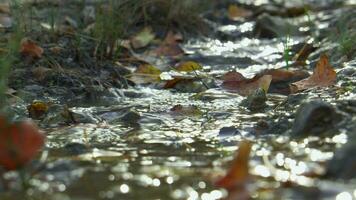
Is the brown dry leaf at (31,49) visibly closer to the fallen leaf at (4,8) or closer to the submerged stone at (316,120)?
the fallen leaf at (4,8)

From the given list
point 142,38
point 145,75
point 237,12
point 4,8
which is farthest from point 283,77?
point 237,12

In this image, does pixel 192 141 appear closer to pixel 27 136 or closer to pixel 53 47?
pixel 27 136

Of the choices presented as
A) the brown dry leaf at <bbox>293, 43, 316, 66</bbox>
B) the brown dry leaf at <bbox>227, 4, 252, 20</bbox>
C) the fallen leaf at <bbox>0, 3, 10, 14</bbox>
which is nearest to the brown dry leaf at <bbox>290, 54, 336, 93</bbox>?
the brown dry leaf at <bbox>293, 43, 316, 66</bbox>

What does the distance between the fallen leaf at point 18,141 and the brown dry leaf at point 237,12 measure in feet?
15.2

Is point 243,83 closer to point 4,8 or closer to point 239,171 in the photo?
point 239,171

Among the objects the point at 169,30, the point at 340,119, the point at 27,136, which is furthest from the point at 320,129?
the point at 169,30

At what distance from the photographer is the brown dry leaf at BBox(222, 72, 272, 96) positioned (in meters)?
3.14

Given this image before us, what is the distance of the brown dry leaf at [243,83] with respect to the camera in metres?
3.14

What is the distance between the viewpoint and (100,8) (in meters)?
3.76

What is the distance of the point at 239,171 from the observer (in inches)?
54.5

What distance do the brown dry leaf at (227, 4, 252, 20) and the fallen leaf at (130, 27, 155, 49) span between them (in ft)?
4.17

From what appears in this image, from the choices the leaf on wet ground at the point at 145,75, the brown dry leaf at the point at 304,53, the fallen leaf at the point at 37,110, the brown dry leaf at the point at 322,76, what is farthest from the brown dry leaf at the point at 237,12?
the fallen leaf at the point at 37,110

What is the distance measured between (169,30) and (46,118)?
8.88ft

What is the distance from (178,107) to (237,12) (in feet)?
11.6
